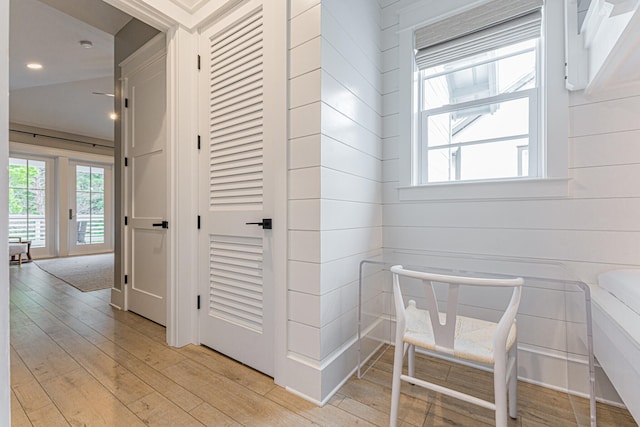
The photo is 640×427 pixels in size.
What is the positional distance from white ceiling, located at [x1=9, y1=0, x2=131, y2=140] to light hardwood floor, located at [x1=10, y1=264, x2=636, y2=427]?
279 cm

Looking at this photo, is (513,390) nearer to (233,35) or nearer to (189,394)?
(189,394)

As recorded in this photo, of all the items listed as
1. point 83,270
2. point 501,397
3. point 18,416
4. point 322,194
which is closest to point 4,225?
point 322,194

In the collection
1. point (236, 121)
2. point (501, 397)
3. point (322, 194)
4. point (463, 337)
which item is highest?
point (236, 121)

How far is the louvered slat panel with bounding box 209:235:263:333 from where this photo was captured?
1770 millimetres

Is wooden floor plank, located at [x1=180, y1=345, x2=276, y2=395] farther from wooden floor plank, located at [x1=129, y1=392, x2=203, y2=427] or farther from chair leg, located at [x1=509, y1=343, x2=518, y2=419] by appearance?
chair leg, located at [x1=509, y1=343, x2=518, y2=419]

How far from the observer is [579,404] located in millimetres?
1460

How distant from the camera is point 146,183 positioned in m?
2.64

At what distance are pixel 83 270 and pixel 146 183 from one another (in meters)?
3.28

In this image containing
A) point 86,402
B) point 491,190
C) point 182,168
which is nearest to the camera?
point 86,402

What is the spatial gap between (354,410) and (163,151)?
7.67ft

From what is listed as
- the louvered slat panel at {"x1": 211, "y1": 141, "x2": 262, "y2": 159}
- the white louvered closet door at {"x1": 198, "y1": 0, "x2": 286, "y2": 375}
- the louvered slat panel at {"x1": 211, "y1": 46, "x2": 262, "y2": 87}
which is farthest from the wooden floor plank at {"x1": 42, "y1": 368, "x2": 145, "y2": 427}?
the louvered slat panel at {"x1": 211, "y1": 46, "x2": 262, "y2": 87}

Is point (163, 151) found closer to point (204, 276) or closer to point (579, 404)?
point (204, 276)

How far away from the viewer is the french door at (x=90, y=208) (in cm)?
639

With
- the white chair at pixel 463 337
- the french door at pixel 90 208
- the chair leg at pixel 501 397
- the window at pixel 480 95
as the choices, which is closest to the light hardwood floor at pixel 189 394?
the white chair at pixel 463 337
